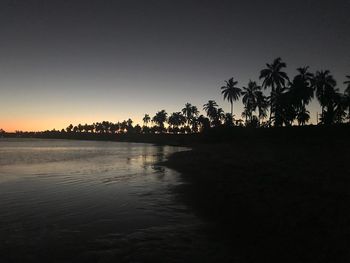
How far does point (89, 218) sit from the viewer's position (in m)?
12.0

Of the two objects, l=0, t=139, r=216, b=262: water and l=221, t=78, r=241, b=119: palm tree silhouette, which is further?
l=221, t=78, r=241, b=119: palm tree silhouette

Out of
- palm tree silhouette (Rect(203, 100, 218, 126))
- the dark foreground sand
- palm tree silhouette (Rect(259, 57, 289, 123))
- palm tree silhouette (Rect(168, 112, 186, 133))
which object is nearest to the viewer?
the dark foreground sand

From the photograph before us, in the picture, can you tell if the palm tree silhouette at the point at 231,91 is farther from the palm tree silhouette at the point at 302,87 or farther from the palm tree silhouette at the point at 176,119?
the palm tree silhouette at the point at 176,119

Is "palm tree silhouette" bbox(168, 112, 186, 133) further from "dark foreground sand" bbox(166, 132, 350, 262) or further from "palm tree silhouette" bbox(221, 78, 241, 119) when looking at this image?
"dark foreground sand" bbox(166, 132, 350, 262)

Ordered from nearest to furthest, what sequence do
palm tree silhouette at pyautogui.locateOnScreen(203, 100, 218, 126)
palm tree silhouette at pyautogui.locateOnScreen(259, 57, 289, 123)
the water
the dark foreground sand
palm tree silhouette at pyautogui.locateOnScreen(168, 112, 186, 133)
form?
the dark foreground sand, the water, palm tree silhouette at pyautogui.locateOnScreen(259, 57, 289, 123), palm tree silhouette at pyautogui.locateOnScreen(203, 100, 218, 126), palm tree silhouette at pyautogui.locateOnScreen(168, 112, 186, 133)

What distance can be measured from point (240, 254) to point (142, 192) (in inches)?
398

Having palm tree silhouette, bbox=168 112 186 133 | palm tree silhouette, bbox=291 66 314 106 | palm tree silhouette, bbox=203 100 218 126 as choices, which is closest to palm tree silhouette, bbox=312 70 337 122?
palm tree silhouette, bbox=291 66 314 106

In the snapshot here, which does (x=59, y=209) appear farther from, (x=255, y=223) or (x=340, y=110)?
(x=340, y=110)

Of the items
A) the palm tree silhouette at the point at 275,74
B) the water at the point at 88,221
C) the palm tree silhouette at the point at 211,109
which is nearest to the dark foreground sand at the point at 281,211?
the water at the point at 88,221

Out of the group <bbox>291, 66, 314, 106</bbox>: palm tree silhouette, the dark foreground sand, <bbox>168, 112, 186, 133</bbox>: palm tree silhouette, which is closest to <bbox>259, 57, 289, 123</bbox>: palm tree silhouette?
<bbox>291, 66, 314, 106</bbox>: palm tree silhouette

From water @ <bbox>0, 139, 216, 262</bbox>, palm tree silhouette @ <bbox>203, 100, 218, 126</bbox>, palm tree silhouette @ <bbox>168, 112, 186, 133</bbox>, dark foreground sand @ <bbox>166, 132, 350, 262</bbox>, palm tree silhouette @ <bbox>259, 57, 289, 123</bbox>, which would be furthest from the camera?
palm tree silhouette @ <bbox>168, 112, 186, 133</bbox>

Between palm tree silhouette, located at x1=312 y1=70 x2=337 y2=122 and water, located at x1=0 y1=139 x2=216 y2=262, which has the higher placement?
palm tree silhouette, located at x1=312 y1=70 x2=337 y2=122

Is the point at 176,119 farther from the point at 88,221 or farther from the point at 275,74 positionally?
the point at 88,221

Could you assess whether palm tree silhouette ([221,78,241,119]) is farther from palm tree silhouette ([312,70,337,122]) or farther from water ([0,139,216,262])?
water ([0,139,216,262])
